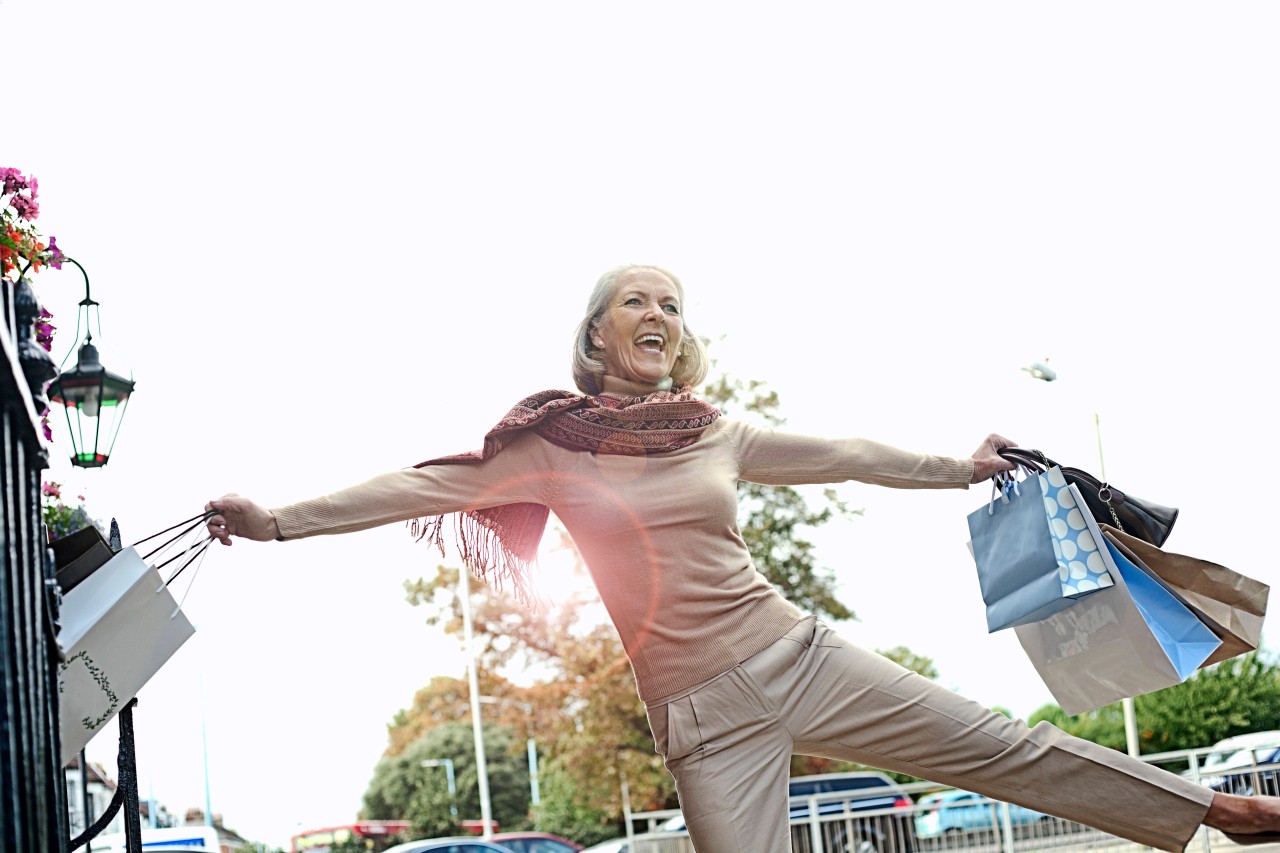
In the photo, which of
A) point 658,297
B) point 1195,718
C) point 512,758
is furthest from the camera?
point 512,758

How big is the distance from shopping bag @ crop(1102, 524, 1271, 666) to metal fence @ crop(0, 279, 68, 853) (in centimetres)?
288

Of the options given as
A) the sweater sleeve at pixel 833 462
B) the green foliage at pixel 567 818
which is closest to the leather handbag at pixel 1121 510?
the sweater sleeve at pixel 833 462

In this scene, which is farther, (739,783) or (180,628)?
(739,783)

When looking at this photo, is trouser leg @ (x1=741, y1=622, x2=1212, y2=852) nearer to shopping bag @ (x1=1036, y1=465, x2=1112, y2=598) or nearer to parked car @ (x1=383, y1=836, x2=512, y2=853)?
shopping bag @ (x1=1036, y1=465, x2=1112, y2=598)

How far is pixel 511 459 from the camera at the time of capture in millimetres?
3934

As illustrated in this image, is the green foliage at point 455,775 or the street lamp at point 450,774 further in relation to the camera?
the green foliage at point 455,775

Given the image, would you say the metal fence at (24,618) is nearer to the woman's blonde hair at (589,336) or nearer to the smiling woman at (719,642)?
the smiling woman at (719,642)

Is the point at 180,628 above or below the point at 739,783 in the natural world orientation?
above

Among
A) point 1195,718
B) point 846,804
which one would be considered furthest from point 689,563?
point 1195,718

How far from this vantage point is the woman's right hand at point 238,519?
3559 millimetres

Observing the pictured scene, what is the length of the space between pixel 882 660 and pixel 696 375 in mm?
1135

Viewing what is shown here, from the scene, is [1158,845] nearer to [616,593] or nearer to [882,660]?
[882,660]

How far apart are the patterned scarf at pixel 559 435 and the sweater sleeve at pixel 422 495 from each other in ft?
0.15

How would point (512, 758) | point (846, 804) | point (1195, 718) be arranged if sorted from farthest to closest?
1. point (512, 758)
2. point (1195, 718)
3. point (846, 804)
